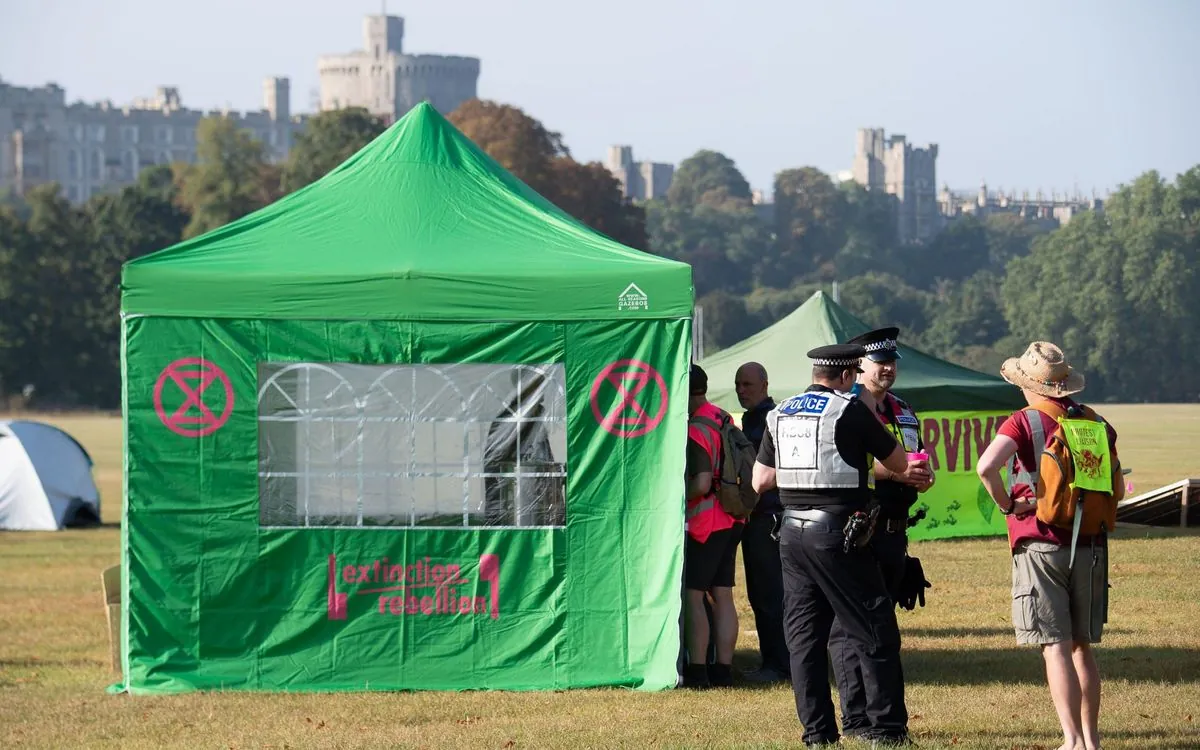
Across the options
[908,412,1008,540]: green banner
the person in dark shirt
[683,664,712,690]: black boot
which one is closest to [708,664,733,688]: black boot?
[683,664,712,690]: black boot

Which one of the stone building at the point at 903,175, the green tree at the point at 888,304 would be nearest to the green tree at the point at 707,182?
the stone building at the point at 903,175

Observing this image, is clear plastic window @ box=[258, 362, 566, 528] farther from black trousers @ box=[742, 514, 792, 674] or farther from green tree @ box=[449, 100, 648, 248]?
green tree @ box=[449, 100, 648, 248]

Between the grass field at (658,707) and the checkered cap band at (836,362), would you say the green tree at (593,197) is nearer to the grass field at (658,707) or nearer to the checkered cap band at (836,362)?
the grass field at (658,707)

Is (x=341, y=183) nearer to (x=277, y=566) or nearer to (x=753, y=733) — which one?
(x=277, y=566)

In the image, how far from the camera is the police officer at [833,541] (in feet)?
24.0

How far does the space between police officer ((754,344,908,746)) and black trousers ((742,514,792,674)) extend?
2.20 m

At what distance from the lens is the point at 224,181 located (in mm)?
82625

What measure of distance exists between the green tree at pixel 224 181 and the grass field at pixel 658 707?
68155 millimetres

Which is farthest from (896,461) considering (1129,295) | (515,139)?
(515,139)

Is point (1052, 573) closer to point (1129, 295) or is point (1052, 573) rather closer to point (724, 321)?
point (1129, 295)

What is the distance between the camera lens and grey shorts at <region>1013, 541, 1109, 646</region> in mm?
7055

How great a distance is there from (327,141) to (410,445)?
68.0m

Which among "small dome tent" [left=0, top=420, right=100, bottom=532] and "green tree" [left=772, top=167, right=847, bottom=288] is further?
"green tree" [left=772, top=167, right=847, bottom=288]

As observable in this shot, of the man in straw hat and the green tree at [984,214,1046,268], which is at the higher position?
the green tree at [984,214,1046,268]
